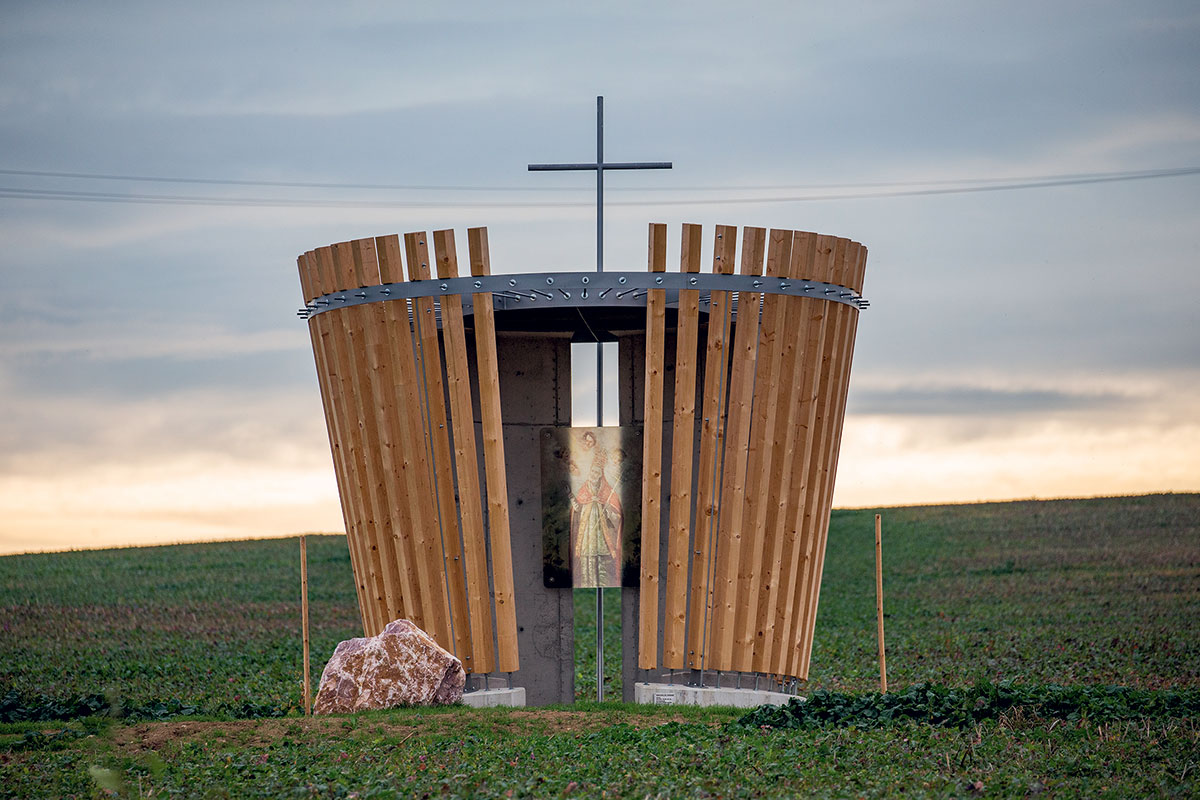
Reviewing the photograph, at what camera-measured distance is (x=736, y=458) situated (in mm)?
11195

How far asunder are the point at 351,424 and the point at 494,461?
148 cm

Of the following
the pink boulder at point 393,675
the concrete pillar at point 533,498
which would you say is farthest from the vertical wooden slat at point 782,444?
the pink boulder at point 393,675

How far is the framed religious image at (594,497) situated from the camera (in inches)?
480

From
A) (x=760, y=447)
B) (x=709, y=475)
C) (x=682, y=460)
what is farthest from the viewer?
(x=760, y=447)

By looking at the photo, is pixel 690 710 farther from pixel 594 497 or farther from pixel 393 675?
pixel 393 675

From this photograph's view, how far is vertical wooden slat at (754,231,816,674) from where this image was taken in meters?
11.4

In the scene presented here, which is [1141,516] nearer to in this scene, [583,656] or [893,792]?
[583,656]

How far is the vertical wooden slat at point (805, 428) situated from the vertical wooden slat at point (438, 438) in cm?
265

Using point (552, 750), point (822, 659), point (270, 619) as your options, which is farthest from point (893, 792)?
point (270, 619)

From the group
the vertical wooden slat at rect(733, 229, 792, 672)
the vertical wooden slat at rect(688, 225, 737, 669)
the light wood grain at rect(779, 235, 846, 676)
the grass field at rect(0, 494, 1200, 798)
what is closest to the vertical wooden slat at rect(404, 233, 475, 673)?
the grass field at rect(0, 494, 1200, 798)

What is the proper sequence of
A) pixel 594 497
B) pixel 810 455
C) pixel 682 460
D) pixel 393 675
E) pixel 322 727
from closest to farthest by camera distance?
pixel 322 727 < pixel 393 675 < pixel 682 460 < pixel 810 455 < pixel 594 497

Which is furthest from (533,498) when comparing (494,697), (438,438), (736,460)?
(736,460)

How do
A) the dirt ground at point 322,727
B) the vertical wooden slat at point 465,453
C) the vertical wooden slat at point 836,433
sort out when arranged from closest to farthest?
the dirt ground at point 322,727, the vertical wooden slat at point 465,453, the vertical wooden slat at point 836,433

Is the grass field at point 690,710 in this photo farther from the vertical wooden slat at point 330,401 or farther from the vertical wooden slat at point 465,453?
the vertical wooden slat at point 330,401
